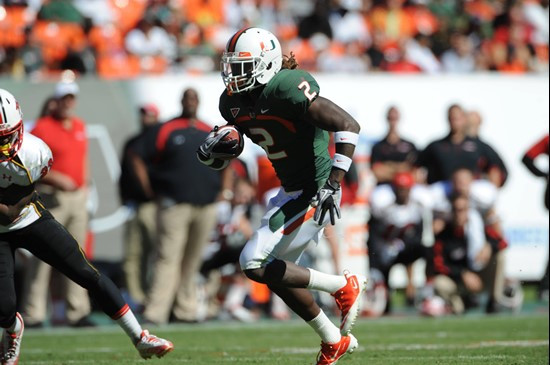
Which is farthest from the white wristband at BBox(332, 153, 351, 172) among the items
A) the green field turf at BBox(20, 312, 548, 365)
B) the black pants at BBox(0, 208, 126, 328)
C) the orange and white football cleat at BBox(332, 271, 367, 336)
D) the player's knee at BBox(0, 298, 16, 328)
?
the player's knee at BBox(0, 298, 16, 328)

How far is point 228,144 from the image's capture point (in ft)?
20.0

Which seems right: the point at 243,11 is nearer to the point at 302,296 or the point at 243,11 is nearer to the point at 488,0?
the point at 488,0

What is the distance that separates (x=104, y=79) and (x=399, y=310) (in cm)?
395

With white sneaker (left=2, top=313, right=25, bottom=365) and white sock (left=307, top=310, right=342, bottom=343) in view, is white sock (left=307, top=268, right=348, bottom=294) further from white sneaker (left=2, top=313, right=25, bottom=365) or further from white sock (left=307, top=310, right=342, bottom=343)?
white sneaker (left=2, top=313, right=25, bottom=365)

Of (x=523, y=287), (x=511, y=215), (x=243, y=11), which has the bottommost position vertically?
(x=523, y=287)

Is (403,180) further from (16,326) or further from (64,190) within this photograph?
(16,326)

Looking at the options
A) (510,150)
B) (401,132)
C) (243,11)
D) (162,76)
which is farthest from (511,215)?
(243,11)

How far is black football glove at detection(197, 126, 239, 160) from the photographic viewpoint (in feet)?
20.0

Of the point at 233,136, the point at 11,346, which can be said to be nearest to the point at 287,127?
the point at 233,136

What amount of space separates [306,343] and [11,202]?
9.05ft

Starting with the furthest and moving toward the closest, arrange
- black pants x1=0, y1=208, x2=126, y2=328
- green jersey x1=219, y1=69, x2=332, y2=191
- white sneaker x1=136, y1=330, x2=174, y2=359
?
white sneaker x1=136, y1=330, x2=174, y2=359
black pants x1=0, y1=208, x2=126, y2=328
green jersey x1=219, y1=69, x2=332, y2=191

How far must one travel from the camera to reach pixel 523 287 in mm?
13070

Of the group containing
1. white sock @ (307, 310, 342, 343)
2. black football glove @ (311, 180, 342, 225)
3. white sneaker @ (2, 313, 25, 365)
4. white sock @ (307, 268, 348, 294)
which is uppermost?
black football glove @ (311, 180, 342, 225)

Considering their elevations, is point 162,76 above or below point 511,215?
above
